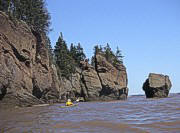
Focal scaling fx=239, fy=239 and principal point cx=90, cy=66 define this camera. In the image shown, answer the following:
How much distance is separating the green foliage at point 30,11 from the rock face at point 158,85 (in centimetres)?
2310

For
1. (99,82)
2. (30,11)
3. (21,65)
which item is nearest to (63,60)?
(99,82)

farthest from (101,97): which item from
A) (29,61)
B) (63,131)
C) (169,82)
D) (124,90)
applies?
(63,131)

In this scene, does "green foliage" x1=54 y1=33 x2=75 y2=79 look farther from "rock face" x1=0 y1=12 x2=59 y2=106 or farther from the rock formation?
"rock face" x1=0 y1=12 x2=59 y2=106

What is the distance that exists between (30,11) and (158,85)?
91.7 feet

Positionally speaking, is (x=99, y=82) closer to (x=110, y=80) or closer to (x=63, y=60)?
(x=110, y=80)

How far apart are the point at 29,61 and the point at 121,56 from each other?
153ft

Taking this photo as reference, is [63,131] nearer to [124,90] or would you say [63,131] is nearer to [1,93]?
[1,93]

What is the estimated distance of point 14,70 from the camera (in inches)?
986

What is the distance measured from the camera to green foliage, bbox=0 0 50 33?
37.2m

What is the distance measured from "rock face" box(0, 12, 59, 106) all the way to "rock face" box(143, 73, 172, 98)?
22521 mm

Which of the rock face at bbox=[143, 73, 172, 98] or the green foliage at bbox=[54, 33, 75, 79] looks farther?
the green foliage at bbox=[54, 33, 75, 79]

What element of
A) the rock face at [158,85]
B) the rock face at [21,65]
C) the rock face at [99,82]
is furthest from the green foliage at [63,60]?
the rock face at [21,65]

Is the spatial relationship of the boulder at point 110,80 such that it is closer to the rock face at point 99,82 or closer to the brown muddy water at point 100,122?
the rock face at point 99,82

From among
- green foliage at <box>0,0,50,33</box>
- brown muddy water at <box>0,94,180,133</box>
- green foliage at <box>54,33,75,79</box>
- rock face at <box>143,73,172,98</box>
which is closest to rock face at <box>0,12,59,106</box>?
green foliage at <box>0,0,50,33</box>
